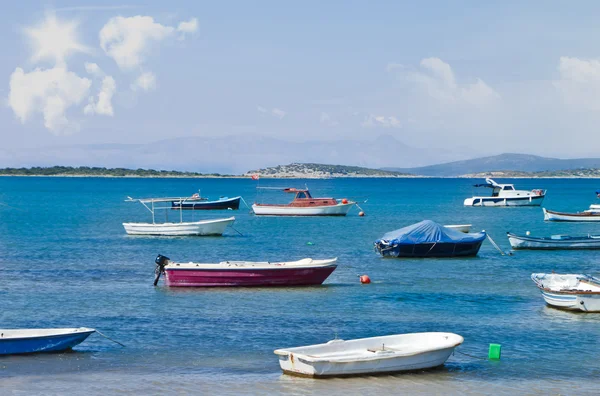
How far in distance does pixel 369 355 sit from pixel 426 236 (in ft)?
93.8

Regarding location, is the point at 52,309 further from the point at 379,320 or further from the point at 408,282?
the point at 408,282

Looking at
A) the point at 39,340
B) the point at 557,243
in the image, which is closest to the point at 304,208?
the point at 557,243

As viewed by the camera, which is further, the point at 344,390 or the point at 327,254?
A: the point at 327,254

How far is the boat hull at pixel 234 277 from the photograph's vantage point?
39125 mm

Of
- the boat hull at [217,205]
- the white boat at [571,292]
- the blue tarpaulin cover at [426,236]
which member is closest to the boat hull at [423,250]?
the blue tarpaulin cover at [426,236]

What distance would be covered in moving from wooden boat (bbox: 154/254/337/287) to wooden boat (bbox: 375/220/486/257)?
13.1m

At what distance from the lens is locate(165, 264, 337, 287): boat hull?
3912 cm

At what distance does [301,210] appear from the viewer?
95.6 metres

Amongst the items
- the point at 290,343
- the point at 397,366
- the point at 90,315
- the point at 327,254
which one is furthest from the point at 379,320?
the point at 327,254

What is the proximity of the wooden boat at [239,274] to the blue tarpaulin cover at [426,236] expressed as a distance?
1319 cm

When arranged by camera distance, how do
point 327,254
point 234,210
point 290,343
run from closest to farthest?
point 290,343
point 327,254
point 234,210

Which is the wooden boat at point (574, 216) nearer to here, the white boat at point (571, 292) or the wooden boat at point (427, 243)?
the wooden boat at point (427, 243)

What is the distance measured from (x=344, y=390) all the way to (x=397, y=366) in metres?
2.16

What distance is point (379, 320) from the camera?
32406mm
